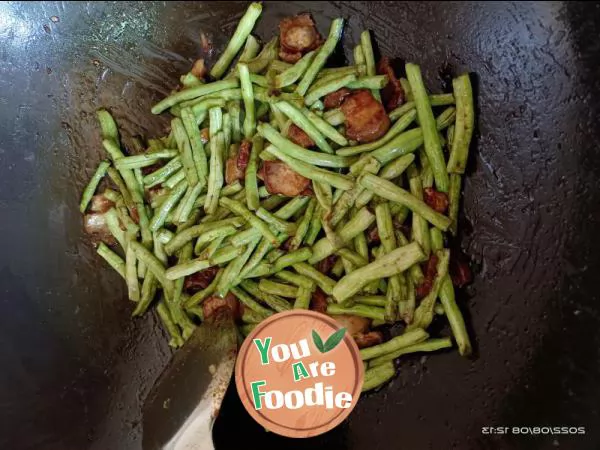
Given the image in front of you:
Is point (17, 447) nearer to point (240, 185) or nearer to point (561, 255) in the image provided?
point (240, 185)

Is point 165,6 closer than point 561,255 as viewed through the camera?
No

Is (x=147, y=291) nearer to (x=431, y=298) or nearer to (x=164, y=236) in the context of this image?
(x=164, y=236)

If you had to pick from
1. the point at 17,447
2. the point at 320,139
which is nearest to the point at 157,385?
the point at 17,447

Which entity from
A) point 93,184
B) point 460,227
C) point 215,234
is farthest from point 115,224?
point 460,227

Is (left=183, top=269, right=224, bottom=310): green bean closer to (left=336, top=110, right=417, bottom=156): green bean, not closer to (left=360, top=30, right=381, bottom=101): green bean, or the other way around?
(left=336, top=110, right=417, bottom=156): green bean

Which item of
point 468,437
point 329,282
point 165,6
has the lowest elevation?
point 468,437

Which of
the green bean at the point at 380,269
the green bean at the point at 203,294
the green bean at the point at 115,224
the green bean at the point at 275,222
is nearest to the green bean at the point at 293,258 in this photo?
the green bean at the point at 275,222
